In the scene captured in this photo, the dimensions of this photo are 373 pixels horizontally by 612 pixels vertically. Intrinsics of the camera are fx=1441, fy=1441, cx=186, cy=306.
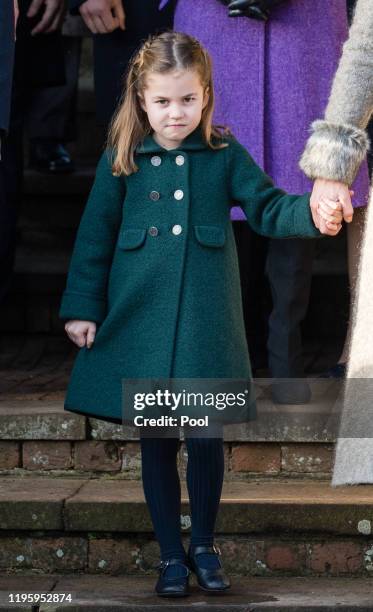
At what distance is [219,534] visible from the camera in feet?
12.1

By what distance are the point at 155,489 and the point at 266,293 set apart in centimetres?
160

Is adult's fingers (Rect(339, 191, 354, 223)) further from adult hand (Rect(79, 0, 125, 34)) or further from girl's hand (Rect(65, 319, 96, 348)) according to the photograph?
adult hand (Rect(79, 0, 125, 34))

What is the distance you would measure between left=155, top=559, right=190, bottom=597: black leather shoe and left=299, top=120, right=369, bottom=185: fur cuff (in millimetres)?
961

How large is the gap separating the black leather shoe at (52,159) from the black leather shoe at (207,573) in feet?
9.19

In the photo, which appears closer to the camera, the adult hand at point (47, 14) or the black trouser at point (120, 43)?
the black trouser at point (120, 43)

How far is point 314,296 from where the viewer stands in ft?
17.6

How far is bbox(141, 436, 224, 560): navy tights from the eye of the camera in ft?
10.8

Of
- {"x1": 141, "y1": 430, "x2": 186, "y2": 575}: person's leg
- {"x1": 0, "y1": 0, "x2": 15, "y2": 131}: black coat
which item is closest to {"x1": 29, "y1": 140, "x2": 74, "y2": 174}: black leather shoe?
{"x1": 0, "y1": 0, "x2": 15, "y2": 131}: black coat

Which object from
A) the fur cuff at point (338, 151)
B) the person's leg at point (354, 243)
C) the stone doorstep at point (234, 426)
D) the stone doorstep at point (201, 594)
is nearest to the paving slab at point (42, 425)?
the stone doorstep at point (234, 426)

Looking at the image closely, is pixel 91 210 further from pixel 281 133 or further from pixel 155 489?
pixel 281 133

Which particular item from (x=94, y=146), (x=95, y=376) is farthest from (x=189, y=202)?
(x=94, y=146)

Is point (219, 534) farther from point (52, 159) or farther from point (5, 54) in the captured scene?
point (52, 159)

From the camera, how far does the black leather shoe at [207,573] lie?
3.34 meters

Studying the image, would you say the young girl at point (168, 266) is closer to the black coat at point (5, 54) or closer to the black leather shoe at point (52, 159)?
the black coat at point (5, 54)
